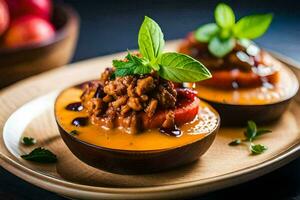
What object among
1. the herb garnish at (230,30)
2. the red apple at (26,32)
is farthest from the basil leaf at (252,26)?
the red apple at (26,32)

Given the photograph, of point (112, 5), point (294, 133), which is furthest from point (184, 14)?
point (294, 133)

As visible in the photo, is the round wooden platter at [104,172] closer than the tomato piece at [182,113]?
Yes

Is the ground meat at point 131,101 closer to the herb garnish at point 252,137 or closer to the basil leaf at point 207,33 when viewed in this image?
the herb garnish at point 252,137

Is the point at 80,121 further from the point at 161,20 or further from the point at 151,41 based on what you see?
the point at 161,20

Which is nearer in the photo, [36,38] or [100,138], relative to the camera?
[100,138]

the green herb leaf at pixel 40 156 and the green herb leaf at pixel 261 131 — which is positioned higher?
the green herb leaf at pixel 261 131

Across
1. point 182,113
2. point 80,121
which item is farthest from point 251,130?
point 80,121

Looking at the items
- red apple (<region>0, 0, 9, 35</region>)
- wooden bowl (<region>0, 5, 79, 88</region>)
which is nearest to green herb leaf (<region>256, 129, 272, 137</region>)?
wooden bowl (<region>0, 5, 79, 88</region>)

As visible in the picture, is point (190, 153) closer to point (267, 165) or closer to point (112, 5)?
point (267, 165)
